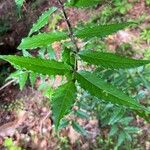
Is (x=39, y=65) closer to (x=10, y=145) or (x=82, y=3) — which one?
(x=82, y=3)

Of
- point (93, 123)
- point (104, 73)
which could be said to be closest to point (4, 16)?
point (93, 123)

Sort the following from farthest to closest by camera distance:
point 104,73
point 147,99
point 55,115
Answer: point 147,99, point 104,73, point 55,115

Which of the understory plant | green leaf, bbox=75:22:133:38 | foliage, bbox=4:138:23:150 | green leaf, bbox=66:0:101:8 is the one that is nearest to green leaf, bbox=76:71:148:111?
the understory plant

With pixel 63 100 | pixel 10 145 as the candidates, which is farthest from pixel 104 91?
pixel 10 145

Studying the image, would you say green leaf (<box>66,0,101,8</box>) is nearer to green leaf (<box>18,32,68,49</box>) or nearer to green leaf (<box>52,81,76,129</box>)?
green leaf (<box>18,32,68,49</box>)

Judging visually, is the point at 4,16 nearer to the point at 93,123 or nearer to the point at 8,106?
the point at 8,106

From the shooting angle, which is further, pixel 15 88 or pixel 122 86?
pixel 15 88

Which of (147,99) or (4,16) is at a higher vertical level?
(4,16)
